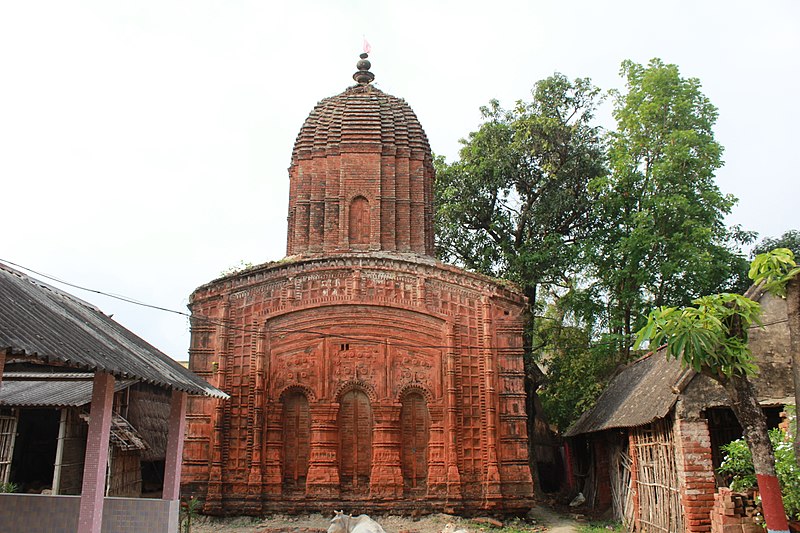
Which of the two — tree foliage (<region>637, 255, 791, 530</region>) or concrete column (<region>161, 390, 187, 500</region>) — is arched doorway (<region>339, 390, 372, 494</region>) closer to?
concrete column (<region>161, 390, 187, 500</region>)

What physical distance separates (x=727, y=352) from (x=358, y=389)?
8.87 metres

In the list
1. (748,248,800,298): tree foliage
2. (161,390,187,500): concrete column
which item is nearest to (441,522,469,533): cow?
(161,390,187,500): concrete column

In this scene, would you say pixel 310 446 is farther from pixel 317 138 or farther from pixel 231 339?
pixel 317 138

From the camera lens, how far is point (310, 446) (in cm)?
1522

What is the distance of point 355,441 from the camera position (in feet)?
50.6

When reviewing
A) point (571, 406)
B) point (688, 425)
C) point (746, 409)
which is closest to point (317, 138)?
point (571, 406)

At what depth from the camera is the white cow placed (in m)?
12.0

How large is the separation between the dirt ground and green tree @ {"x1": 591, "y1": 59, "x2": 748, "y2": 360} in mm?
7934

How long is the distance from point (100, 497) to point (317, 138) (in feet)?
44.8

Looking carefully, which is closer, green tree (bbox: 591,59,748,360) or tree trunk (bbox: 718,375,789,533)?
tree trunk (bbox: 718,375,789,533)

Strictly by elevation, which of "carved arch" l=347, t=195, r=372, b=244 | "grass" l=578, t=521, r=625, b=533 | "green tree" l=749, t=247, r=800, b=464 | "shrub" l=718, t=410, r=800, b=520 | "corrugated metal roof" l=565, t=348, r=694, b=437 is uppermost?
"carved arch" l=347, t=195, r=372, b=244

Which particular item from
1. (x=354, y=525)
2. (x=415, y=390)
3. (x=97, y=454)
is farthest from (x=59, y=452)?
(x=415, y=390)

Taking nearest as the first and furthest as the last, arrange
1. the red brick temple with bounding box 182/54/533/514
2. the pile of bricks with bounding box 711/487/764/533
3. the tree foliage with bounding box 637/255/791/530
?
the tree foliage with bounding box 637/255/791/530 → the pile of bricks with bounding box 711/487/764/533 → the red brick temple with bounding box 182/54/533/514

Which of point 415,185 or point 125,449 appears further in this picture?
point 415,185
